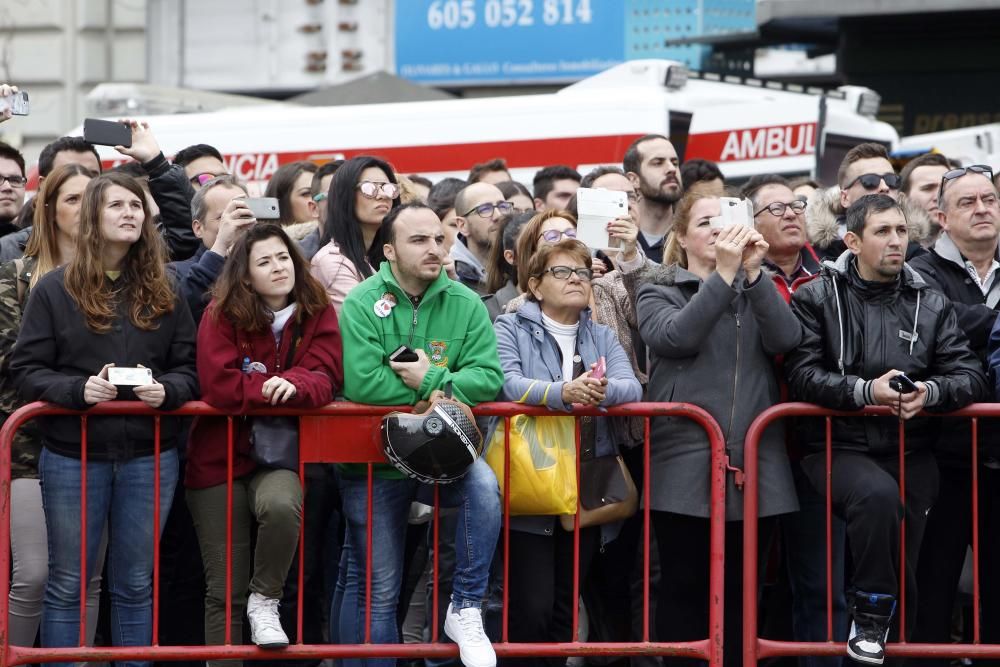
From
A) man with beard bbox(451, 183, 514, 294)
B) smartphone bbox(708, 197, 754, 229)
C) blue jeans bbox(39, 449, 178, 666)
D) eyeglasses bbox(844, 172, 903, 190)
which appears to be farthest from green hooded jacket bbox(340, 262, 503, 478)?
eyeglasses bbox(844, 172, 903, 190)

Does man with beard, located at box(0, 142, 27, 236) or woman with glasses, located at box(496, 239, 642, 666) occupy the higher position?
man with beard, located at box(0, 142, 27, 236)

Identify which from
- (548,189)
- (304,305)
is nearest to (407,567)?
(304,305)

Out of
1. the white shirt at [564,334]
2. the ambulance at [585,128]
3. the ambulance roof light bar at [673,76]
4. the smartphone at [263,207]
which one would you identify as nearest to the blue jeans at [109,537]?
the smartphone at [263,207]

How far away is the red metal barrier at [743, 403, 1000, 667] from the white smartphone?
2.36 m

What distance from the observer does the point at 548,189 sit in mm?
9492

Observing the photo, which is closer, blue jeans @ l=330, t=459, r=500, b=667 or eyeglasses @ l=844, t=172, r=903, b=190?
blue jeans @ l=330, t=459, r=500, b=667

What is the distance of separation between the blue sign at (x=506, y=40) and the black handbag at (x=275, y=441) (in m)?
17.3

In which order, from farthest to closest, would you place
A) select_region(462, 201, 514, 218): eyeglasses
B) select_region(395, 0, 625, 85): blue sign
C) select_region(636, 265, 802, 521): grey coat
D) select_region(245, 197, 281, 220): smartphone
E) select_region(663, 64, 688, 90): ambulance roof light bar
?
select_region(395, 0, 625, 85): blue sign < select_region(663, 64, 688, 90): ambulance roof light bar < select_region(462, 201, 514, 218): eyeglasses < select_region(245, 197, 281, 220): smartphone < select_region(636, 265, 802, 521): grey coat

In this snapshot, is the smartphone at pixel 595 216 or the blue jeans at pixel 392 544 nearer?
the blue jeans at pixel 392 544

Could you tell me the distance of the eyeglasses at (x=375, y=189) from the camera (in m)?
6.92

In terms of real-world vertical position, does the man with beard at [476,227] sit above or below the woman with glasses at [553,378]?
above

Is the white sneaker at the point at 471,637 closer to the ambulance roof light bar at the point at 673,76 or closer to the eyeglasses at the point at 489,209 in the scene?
the eyeglasses at the point at 489,209

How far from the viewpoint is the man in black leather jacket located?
593 cm

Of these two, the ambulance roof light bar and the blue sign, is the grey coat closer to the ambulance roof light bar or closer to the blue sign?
the ambulance roof light bar
